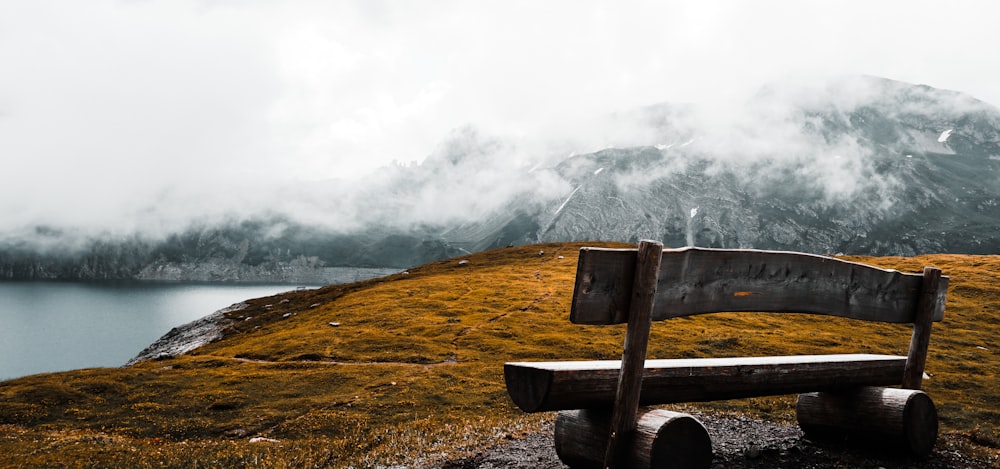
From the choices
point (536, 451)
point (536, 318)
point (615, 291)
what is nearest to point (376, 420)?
point (536, 451)

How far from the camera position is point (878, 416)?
10562mm

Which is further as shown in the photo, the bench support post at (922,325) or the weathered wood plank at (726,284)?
the bench support post at (922,325)

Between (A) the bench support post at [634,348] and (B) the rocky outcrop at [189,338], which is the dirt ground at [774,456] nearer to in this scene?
(A) the bench support post at [634,348]

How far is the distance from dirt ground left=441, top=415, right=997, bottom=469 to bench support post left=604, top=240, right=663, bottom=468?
3.41 metres

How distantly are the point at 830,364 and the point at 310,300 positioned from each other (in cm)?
7875

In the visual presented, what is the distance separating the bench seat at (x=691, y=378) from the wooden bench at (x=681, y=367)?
18 mm

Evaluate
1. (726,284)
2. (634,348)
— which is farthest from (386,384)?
(726,284)

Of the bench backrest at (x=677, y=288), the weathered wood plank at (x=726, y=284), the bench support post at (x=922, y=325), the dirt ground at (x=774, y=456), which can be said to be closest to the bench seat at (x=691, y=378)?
the bench support post at (x=922, y=325)

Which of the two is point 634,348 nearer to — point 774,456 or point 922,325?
point 774,456

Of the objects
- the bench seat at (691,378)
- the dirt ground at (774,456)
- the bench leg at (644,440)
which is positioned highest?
the bench seat at (691,378)

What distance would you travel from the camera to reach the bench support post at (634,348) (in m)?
6.90

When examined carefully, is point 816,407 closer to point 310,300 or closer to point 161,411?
point 161,411

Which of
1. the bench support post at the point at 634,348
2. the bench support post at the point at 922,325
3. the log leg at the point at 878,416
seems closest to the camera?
the bench support post at the point at 634,348

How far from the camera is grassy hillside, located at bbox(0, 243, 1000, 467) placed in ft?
49.9
